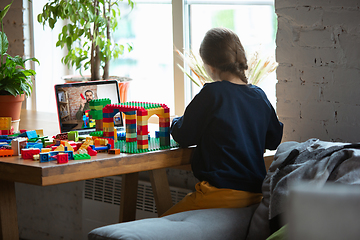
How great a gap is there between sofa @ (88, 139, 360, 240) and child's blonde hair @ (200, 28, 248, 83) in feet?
1.18

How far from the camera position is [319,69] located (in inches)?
71.4

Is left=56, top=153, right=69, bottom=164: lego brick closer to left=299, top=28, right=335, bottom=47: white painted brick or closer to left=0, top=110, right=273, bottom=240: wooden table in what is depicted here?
left=0, top=110, right=273, bottom=240: wooden table

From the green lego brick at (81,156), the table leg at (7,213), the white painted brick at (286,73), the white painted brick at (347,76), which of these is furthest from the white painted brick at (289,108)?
the table leg at (7,213)

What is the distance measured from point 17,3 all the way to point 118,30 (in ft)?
2.87

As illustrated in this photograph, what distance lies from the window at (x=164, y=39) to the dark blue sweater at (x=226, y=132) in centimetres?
96

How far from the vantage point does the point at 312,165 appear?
1267mm

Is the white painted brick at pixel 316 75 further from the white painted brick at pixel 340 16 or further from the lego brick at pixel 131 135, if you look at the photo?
the lego brick at pixel 131 135

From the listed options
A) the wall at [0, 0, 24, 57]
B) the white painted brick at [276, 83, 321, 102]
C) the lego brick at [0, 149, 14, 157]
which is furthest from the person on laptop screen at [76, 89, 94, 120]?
the wall at [0, 0, 24, 57]

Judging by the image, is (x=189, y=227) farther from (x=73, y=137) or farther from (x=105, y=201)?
(x=105, y=201)

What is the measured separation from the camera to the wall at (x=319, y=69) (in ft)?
5.60

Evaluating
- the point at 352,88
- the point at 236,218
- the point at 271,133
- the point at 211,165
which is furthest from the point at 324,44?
the point at 236,218

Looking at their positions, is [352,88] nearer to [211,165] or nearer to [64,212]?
[211,165]

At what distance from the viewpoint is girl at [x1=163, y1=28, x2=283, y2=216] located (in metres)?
1.49

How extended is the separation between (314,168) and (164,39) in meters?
1.93
